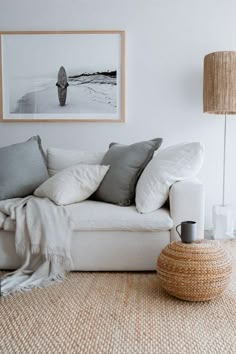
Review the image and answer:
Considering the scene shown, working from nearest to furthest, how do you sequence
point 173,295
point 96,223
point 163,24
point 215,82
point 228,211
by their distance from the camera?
point 173,295, point 96,223, point 215,82, point 228,211, point 163,24

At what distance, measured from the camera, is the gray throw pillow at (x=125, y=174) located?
2.72m

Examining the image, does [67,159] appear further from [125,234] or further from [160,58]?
[160,58]

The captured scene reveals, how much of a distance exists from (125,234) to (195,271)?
0.61 meters

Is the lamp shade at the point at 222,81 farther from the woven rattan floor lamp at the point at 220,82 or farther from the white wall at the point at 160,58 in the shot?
the white wall at the point at 160,58

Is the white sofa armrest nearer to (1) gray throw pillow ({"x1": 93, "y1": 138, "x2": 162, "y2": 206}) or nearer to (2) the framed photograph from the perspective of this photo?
(1) gray throw pillow ({"x1": 93, "y1": 138, "x2": 162, "y2": 206})

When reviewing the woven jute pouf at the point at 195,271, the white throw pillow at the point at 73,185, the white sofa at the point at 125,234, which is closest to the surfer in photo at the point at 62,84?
the white throw pillow at the point at 73,185

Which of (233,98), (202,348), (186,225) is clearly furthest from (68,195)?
(233,98)

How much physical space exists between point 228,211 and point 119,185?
3.71ft

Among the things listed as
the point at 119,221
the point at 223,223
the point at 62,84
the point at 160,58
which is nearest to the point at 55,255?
the point at 119,221

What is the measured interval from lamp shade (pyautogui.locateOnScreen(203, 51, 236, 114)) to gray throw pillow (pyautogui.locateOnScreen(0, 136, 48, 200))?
4.74 feet

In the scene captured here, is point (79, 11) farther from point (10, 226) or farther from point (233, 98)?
point (10, 226)

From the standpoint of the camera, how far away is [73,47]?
3.61m

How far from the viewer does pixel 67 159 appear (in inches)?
126

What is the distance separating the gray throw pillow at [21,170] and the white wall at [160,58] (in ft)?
2.35
